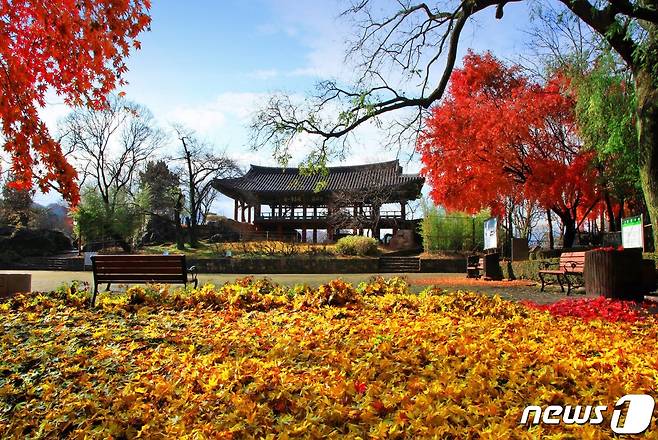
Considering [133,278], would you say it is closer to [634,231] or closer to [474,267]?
[634,231]

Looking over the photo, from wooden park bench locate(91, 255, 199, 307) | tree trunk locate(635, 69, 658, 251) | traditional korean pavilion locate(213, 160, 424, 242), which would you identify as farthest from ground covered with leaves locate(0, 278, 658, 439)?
traditional korean pavilion locate(213, 160, 424, 242)

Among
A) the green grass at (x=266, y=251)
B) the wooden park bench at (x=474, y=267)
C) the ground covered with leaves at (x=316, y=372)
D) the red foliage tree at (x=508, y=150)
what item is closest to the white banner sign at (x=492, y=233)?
the wooden park bench at (x=474, y=267)

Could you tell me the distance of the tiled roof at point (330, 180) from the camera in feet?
111

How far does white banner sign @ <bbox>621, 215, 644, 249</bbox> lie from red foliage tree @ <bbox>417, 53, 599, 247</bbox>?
17.1 ft

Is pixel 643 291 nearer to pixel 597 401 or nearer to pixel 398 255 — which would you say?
pixel 597 401

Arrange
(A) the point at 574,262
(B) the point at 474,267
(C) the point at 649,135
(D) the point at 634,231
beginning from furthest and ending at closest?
(B) the point at 474,267
(D) the point at 634,231
(A) the point at 574,262
(C) the point at 649,135

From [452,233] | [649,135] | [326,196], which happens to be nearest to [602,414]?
[649,135]

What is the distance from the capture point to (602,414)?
2607 mm

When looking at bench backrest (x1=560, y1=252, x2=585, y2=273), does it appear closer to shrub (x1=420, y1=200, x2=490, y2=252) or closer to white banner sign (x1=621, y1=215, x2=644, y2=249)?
white banner sign (x1=621, y1=215, x2=644, y2=249)

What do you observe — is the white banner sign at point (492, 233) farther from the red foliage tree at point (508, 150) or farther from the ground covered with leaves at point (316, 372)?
the ground covered with leaves at point (316, 372)

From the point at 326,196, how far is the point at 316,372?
104 ft

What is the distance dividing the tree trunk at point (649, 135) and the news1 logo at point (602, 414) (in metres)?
6.91

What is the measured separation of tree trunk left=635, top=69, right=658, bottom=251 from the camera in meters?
8.26

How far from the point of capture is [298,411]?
276 cm
